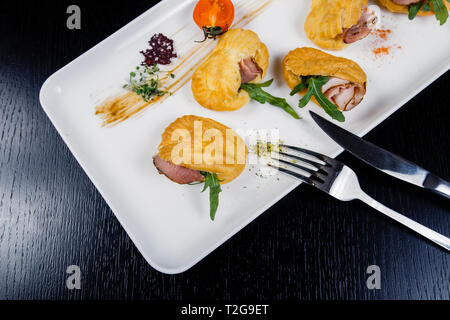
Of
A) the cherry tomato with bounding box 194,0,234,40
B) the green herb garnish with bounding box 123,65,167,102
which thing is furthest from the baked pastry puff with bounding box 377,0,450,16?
the green herb garnish with bounding box 123,65,167,102

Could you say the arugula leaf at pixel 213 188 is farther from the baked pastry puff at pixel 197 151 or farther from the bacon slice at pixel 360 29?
the bacon slice at pixel 360 29

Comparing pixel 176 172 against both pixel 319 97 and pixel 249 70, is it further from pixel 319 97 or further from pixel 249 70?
pixel 319 97

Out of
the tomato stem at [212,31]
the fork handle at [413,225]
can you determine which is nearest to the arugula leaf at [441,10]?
the fork handle at [413,225]

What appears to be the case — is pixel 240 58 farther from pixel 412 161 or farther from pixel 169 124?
pixel 412 161

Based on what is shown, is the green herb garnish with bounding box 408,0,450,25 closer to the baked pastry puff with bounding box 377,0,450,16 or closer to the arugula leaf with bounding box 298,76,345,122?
the baked pastry puff with bounding box 377,0,450,16
